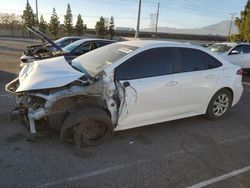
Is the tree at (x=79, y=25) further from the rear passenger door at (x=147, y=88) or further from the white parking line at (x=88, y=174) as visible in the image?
the white parking line at (x=88, y=174)

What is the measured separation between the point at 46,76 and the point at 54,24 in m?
56.4

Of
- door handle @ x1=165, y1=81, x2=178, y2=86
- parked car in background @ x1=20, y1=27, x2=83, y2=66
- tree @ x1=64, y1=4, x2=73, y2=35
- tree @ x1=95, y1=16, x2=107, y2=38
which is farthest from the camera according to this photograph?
tree @ x1=64, y1=4, x2=73, y2=35

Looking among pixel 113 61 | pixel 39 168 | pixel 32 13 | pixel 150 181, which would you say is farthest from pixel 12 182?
pixel 32 13

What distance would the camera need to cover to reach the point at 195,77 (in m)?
5.04

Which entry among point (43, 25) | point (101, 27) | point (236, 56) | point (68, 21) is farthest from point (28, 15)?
point (236, 56)

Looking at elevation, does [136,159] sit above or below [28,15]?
below

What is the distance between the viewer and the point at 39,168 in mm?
3533

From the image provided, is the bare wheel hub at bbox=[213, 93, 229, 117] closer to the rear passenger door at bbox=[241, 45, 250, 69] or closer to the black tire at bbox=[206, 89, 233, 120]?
the black tire at bbox=[206, 89, 233, 120]

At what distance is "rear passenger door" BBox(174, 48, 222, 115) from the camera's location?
4904mm

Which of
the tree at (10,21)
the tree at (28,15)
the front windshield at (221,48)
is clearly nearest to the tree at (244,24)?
the front windshield at (221,48)

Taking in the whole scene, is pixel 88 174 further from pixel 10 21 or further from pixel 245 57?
pixel 10 21

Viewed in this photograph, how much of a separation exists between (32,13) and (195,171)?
6021 centimetres

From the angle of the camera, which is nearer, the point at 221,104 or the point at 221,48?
the point at 221,104

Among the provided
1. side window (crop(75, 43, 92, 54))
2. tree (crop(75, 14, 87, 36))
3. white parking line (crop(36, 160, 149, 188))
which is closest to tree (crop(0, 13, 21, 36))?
tree (crop(75, 14, 87, 36))
